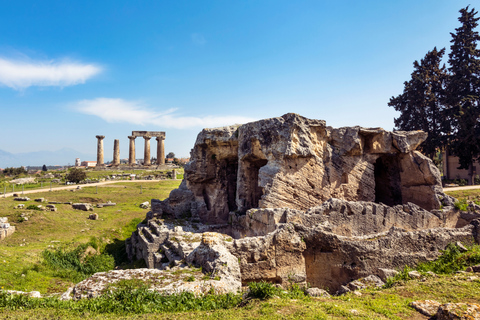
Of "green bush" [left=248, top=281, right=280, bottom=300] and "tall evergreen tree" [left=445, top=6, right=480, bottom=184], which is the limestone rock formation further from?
"tall evergreen tree" [left=445, top=6, right=480, bottom=184]

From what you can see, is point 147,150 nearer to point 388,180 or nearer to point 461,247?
point 388,180

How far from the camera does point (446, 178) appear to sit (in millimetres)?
30188

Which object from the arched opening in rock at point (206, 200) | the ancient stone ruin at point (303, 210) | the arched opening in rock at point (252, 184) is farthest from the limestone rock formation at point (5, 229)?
the arched opening in rock at point (252, 184)

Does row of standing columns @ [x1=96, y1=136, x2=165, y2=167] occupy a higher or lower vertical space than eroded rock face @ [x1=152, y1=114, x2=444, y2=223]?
higher

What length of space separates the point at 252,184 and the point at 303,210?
126 inches

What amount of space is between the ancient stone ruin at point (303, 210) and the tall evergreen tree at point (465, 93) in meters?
14.2

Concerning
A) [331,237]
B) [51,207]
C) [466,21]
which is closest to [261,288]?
[331,237]

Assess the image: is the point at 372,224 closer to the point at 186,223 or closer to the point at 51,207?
the point at 186,223

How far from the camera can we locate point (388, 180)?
14.9 m

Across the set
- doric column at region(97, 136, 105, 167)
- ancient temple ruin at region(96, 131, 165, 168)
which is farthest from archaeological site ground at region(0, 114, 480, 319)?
doric column at region(97, 136, 105, 167)

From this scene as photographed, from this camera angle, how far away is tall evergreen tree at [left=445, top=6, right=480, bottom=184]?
24.1 metres

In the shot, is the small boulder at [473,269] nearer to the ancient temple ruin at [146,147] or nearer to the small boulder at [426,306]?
the small boulder at [426,306]

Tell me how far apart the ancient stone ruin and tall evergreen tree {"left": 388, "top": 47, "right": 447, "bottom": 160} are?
50.9 ft

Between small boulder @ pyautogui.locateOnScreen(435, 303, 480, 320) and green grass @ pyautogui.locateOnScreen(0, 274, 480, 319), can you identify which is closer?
small boulder @ pyautogui.locateOnScreen(435, 303, 480, 320)
